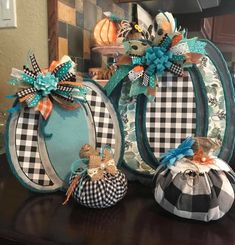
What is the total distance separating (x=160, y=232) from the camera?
40cm

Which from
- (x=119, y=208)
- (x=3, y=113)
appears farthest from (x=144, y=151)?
(x=3, y=113)

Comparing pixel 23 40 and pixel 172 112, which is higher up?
pixel 23 40

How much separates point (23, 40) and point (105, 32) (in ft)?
0.79

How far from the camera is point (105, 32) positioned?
834 millimetres

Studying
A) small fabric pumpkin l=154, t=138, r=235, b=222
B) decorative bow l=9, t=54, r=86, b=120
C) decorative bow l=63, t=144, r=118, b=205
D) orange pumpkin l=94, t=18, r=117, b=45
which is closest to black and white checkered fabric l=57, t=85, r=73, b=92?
decorative bow l=9, t=54, r=86, b=120

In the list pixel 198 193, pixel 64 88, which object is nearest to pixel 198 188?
pixel 198 193

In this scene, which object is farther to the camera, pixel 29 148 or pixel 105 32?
pixel 105 32

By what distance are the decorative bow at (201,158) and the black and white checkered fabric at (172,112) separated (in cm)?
9

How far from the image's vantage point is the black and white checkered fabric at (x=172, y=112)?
516mm

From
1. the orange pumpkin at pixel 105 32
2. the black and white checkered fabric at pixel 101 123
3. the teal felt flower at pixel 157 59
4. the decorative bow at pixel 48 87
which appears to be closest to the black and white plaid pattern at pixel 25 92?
the decorative bow at pixel 48 87

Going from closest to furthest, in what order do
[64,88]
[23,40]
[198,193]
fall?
[198,193] < [64,88] < [23,40]

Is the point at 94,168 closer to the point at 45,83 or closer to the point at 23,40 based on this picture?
the point at 45,83

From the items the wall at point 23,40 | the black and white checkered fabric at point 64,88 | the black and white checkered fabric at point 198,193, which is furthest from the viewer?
the wall at point 23,40

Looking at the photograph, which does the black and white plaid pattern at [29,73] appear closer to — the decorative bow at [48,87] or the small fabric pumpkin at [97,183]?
the decorative bow at [48,87]
